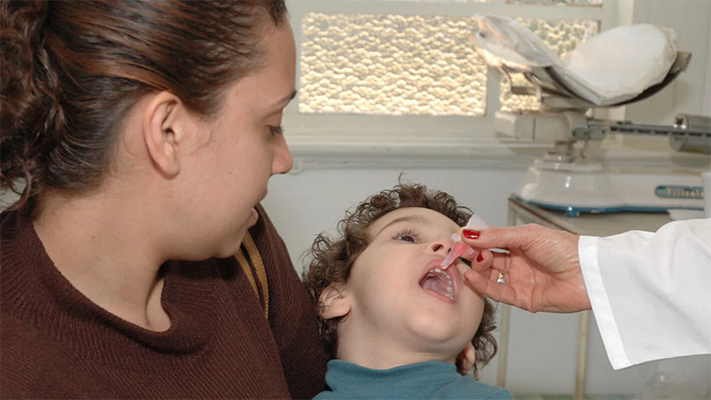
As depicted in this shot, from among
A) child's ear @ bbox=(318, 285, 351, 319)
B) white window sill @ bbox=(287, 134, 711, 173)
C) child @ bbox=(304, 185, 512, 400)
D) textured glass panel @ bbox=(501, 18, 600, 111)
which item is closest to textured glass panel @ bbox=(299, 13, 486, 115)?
textured glass panel @ bbox=(501, 18, 600, 111)

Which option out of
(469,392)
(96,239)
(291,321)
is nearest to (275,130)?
(96,239)

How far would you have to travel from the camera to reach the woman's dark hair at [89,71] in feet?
3.15

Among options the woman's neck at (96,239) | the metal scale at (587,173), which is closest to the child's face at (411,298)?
the woman's neck at (96,239)

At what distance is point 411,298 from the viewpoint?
55.7 inches

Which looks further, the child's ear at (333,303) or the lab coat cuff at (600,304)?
the child's ear at (333,303)

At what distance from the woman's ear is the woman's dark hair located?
1 centimetres

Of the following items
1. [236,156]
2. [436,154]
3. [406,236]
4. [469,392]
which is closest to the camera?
[236,156]

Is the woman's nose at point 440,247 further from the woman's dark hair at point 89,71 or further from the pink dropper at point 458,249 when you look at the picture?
the woman's dark hair at point 89,71

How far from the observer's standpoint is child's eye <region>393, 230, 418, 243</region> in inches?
60.2

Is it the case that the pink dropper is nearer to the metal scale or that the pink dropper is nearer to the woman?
the woman

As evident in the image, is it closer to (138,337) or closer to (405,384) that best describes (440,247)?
(405,384)

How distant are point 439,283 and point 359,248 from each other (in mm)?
183

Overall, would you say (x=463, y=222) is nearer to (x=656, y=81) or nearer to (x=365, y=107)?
(x=656, y=81)

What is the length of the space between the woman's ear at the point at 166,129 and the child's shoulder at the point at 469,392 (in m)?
0.60
